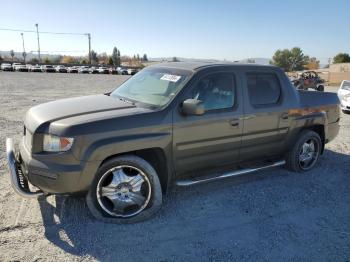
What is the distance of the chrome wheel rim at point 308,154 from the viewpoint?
558 centimetres

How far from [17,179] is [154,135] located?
1575 mm

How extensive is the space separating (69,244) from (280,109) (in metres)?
3.44

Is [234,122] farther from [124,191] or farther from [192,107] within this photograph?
[124,191]

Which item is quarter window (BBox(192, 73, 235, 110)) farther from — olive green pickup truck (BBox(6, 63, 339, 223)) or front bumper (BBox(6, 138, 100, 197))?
front bumper (BBox(6, 138, 100, 197))

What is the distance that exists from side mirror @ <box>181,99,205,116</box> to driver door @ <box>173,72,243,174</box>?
0.36ft

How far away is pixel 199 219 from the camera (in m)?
3.93

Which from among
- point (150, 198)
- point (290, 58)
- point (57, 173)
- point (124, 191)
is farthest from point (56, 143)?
point (290, 58)

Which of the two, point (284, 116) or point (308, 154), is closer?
point (284, 116)

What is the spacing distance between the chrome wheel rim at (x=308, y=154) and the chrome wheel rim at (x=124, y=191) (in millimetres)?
2972

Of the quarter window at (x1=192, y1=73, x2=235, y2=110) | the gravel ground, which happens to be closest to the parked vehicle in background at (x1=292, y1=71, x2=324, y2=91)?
the gravel ground

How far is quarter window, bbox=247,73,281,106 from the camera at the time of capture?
470 centimetres

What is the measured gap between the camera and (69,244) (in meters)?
3.35

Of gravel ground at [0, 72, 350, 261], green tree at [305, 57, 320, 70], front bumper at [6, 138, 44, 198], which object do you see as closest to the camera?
gravel ground at [0, 72, 350, 261]

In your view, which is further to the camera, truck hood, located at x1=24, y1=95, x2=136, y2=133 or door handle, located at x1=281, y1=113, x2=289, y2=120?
door handle, located at x1=281, y1=113, x2=289, y2=120
